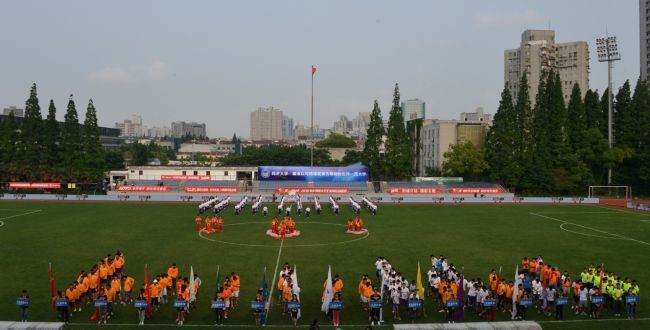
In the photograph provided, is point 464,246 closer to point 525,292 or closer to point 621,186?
point 525,292

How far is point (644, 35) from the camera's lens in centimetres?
11094

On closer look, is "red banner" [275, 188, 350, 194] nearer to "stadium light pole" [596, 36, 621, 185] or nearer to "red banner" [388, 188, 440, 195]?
"red banner" [388, 188, 440, 195]

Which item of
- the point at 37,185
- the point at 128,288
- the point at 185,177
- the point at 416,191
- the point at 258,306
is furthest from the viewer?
the point at 185,177

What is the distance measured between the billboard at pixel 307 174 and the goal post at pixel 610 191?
28.2 meters

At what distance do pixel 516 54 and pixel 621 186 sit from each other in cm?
9040

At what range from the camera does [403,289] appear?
16625 mm

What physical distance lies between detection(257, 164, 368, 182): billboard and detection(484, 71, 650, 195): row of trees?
18483mm

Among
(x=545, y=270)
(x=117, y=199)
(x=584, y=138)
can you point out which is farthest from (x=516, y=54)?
(x=545, y=270)

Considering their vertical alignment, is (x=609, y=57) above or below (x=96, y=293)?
above

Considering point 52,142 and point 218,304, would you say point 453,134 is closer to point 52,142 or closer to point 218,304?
point 52,142

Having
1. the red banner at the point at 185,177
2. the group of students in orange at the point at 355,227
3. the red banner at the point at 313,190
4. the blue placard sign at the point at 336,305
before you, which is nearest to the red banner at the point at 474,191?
the red banner at the point at 313,190

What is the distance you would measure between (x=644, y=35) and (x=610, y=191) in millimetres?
67360

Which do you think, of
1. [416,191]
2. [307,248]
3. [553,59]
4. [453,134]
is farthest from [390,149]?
[553,59]

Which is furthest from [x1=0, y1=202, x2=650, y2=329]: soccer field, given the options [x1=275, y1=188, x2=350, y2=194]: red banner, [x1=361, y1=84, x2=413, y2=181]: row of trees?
[x1=361, y1=84, x2=413, y2=181]: row of trees
